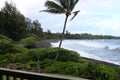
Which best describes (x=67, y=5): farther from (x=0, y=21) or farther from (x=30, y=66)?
(x=0, y=21)

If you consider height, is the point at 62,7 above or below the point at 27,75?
above

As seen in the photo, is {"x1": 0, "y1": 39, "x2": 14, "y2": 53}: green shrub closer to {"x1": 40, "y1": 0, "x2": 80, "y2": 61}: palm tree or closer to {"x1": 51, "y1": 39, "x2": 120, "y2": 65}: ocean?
{"x1": 40, "y1": 0, "x2": 80, "y2": 61}: palm tree

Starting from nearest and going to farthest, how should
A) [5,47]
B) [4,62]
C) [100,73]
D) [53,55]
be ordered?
[100,73] < [4,62] < [53,55] < [5,47]

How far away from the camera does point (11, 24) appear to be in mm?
49438

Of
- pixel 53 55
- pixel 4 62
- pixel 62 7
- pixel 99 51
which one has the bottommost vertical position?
pixel 99 51

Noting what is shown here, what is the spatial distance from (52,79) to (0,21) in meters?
47.0

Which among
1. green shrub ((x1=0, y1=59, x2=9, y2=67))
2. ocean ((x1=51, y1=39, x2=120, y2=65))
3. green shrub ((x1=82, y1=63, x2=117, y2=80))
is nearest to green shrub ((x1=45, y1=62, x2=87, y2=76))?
green shrub ((x1=82, y1=63, x2=117, y2=80))

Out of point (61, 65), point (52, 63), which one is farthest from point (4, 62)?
point (61, 65)

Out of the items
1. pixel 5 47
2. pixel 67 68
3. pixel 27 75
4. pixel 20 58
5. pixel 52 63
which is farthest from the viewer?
pixel 5 47

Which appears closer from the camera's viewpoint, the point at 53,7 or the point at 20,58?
the point at 53,7

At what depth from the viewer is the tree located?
4916 cm

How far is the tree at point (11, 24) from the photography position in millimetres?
49156

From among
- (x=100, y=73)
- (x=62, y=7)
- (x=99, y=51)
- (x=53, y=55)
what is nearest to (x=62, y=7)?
(x=62, y=7)

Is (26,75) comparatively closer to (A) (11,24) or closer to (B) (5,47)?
(B) (5,47)
